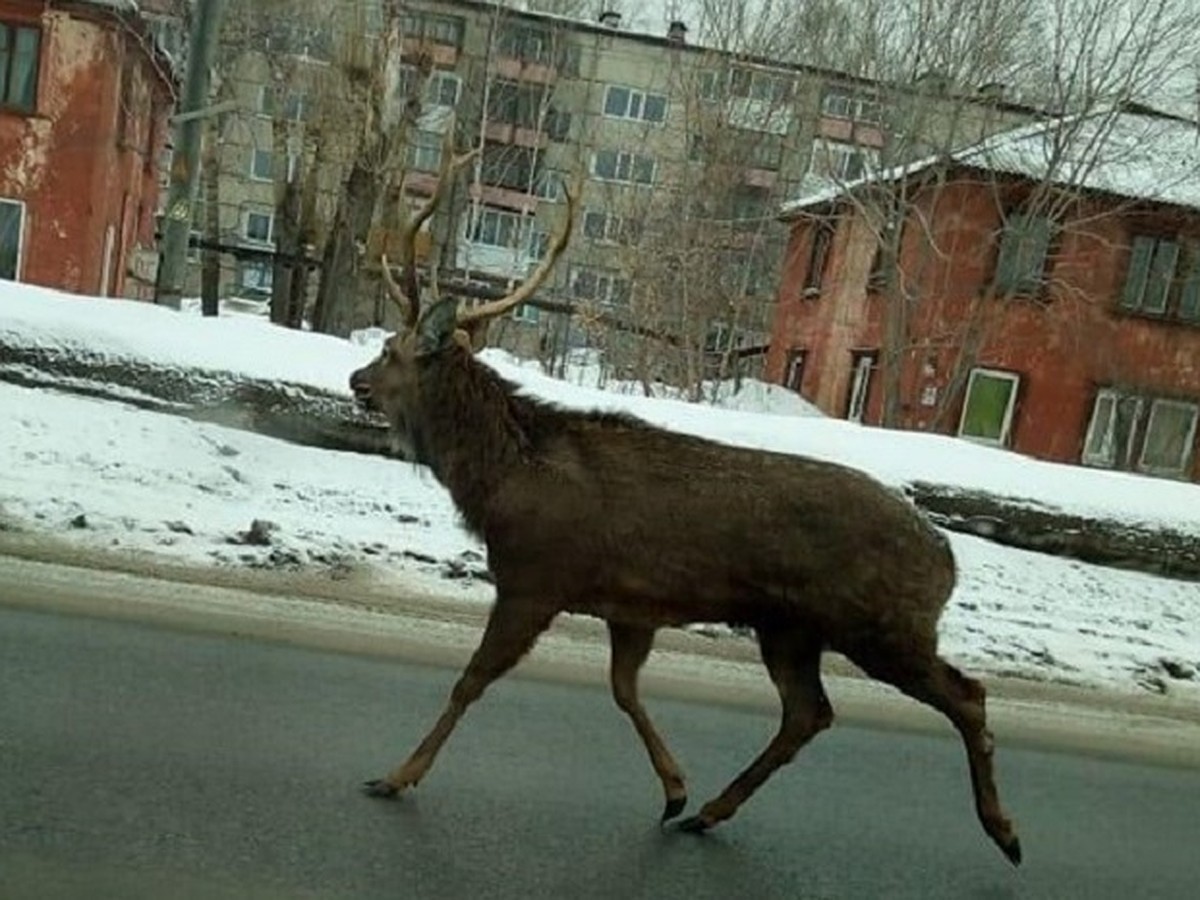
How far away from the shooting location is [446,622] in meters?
8.03

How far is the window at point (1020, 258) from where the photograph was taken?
2486 cm

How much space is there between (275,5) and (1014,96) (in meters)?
13.7

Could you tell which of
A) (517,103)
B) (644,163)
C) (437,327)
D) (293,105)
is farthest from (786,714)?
(517,103)

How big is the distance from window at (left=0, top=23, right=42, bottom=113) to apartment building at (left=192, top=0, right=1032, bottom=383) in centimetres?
430

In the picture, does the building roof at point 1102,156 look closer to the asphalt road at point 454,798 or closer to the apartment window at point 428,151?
the asphalt road at point 454,798

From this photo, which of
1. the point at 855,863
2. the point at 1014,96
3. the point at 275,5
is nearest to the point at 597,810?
the point at 855,863

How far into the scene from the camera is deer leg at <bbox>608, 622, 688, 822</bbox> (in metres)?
5.23

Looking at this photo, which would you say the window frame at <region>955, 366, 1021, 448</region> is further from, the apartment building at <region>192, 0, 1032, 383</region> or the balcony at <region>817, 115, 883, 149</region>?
the balcony at <region>817, 115, 883, 149</region>

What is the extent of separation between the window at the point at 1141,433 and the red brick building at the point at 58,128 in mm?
17188

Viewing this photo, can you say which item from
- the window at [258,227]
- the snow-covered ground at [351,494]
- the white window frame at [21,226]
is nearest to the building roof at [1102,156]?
the snow-covered ground at [351,494]

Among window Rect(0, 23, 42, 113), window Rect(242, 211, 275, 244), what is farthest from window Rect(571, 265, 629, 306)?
window Rect(242, 211, 275, 244)

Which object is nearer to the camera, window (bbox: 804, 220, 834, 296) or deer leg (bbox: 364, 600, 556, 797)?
deer leg (bbox: 364, 600, 556, 797)

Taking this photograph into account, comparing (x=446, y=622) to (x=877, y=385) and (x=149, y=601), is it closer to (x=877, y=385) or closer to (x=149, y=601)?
(x=149, y=601)

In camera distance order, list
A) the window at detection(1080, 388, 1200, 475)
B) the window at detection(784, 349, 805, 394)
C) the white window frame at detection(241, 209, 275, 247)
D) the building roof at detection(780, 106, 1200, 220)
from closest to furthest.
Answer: the building roof at detection(780, 106, 1200, 220) < the window at detection(1080, 388, 1200, 475) < the window at detection(784, 349, 805, 394) < the white window frame at detection(241, 209, 275, 247)
